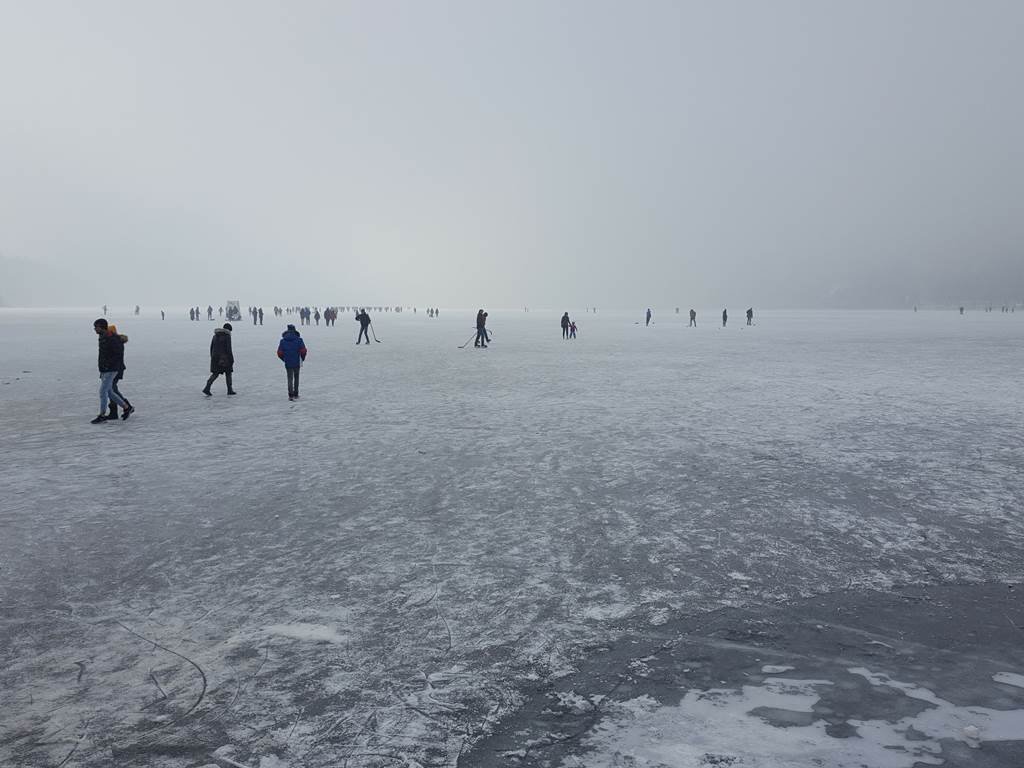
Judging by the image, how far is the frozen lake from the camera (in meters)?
3.03

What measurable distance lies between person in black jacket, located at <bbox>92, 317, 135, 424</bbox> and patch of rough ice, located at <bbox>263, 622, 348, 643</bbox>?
8.38 metres

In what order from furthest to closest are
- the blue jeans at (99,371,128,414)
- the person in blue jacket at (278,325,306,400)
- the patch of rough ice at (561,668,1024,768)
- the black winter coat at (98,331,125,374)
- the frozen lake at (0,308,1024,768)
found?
the person in blue jacket at (278,325,306,400)
the blue jeans at (99,371,128,414)
the black winter coat at (98,331,125,374)
the frozen lake at (0,308,1024,768)
the patch of rough ice at (561,668,1024,768)

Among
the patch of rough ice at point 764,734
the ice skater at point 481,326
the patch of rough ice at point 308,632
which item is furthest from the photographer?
the ice skater at point 481,326

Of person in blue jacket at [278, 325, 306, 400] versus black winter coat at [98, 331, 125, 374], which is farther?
person in blue jacket at [278, 325, 306, 400]

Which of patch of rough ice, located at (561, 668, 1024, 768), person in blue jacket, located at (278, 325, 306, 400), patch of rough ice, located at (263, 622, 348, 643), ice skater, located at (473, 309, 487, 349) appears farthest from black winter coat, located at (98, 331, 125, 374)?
ice skater, located at (473, 309, 487, 349)

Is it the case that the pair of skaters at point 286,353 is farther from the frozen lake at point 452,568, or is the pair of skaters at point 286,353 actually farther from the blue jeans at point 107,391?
the blue jeans at point 107,391

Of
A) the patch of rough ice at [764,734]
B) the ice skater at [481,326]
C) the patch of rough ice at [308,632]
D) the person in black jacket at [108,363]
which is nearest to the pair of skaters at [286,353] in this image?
A: the person in black jacket at [108,363]

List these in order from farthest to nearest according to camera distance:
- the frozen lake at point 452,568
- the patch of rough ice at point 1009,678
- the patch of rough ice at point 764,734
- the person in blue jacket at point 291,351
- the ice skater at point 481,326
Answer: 1. the ice skater at point 481,326
2. the person in blue jacket at point 291,351
3. the patch of rough ice at point 1009,678
4. the frozen lake at point 452,568
5. the patch of rough ice at point 764,734

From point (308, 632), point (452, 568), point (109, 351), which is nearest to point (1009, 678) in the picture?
point (452, 568)

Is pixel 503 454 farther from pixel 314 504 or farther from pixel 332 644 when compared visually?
pixel 332 644

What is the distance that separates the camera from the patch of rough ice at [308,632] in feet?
12.6

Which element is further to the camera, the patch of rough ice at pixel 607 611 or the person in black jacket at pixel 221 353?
the person in black jacket at pixel 221 353

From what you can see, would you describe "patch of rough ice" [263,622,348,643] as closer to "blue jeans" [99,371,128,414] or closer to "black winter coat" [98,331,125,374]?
"black winter coat" [98,331,125,374]

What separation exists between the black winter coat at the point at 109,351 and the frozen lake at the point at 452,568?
3.43ft
